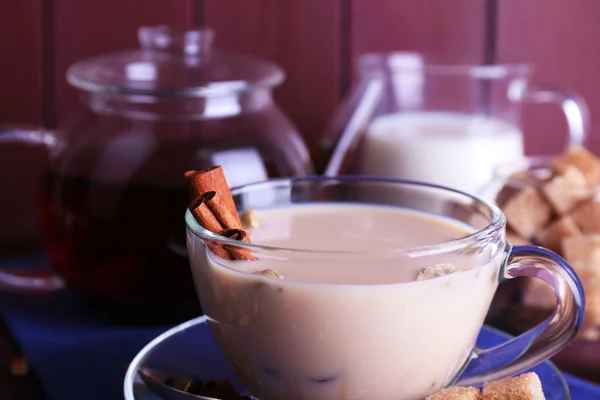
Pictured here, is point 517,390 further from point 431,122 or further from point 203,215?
point 431,122

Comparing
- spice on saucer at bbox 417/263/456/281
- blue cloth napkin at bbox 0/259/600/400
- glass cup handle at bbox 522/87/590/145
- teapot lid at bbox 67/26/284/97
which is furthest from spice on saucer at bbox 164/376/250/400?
glass cup handle at bbox 522/87/590/145

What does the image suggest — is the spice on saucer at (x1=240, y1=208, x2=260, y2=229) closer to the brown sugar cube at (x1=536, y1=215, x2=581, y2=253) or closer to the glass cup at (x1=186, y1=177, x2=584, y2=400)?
the glass cup at (x1=186, y1=177, x2=584, y2=400)

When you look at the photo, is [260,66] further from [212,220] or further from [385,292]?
[385,292]

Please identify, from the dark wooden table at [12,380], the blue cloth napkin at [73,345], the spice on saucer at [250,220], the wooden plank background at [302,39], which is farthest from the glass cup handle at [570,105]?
the dark wooden table at [12,380]

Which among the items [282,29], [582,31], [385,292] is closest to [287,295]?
[385,292]

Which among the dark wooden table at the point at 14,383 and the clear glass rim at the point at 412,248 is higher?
the clear glass rim at the point at 412,248

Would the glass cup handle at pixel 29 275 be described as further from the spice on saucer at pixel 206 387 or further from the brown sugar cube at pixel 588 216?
the brown sugar cube at pixel 588 216

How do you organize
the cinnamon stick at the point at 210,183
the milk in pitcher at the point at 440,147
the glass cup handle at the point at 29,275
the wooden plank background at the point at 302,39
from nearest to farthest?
the cinnamon stick at the point at 210,183
the glass cup handle at the point at 29,275
the milk in pitcher at the point at 440,147
the wooden plank background at the point at 302,39

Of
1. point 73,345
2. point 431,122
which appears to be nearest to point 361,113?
point 431,122
